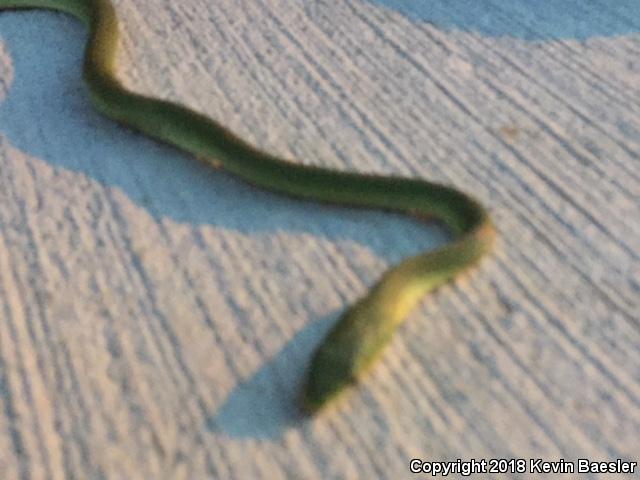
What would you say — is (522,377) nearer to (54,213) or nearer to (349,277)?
(349,277)

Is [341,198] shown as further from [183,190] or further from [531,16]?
[531,16]

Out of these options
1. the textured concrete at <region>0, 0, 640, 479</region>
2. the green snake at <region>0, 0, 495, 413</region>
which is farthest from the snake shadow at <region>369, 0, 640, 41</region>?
the green snake at <region>0, 0, 495, 413</region>

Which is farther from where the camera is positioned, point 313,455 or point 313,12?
point 313,12

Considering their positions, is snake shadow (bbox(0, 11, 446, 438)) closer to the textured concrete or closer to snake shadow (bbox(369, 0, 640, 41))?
the textured concrete

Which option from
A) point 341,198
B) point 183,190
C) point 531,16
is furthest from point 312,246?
point 531,16

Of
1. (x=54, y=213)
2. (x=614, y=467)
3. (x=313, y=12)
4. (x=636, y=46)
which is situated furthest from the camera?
(x=313, y=12)

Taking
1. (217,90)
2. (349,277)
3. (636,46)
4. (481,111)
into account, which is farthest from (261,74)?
(636,46)
